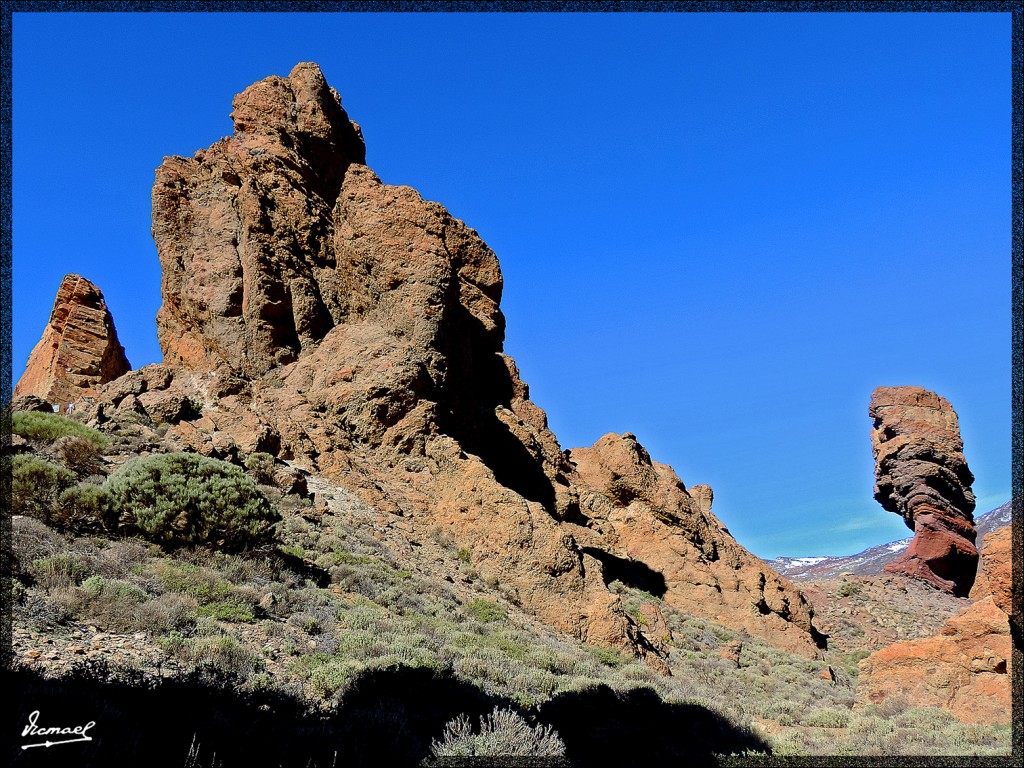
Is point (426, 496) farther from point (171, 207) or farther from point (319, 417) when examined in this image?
point (171, 207)

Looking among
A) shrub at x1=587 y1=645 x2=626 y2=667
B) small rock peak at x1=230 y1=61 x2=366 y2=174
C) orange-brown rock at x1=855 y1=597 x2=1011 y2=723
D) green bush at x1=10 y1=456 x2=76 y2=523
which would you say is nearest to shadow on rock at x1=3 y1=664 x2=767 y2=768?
orange-brown rock at x1=855 y1=597 x2=1011 y2=723

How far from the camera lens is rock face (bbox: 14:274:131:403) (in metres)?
37.8

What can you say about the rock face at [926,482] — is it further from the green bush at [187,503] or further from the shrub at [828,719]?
the green bush at [187,503]

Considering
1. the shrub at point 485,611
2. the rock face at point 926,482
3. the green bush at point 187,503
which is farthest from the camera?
the rock face at point 926,482

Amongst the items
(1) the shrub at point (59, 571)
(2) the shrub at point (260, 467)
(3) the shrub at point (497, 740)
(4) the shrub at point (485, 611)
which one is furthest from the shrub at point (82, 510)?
(3) the shrub at point (497, 740)

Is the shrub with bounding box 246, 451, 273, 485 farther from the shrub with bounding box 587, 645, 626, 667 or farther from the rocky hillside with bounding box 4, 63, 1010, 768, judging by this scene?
the shrub with bounding box 587, 645, 626, 667

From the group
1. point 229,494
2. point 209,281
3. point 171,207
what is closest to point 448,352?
point 209,281

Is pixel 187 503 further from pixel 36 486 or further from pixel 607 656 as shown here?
pixel 607 656

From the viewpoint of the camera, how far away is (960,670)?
1008 cm

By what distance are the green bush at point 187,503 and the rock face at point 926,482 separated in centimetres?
4340

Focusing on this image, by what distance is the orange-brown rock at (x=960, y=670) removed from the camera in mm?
9508

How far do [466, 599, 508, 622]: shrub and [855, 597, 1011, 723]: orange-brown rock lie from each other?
650 cm

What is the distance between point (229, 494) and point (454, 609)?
4.75 meters

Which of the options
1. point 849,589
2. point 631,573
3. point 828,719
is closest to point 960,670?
point 828,719
